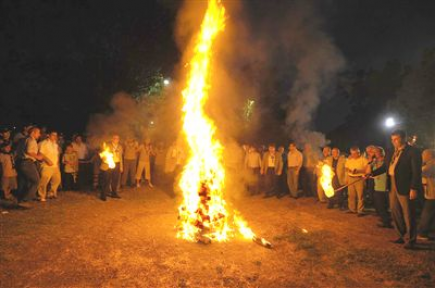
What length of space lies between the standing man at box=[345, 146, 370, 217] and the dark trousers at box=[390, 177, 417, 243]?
8.98 feet

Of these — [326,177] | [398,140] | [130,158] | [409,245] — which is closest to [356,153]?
[326,177]

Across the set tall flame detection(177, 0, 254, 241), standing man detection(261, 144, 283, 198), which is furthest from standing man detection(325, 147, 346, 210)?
tall flame detection(177, 0, 254, 241)

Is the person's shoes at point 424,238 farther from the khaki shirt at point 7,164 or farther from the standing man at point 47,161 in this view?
the khaki shirt at point 7,164

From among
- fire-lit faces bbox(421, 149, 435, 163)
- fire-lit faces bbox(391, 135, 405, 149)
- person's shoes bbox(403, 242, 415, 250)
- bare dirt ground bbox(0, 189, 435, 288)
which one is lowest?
bare dirt ground bbox(0, 189, 435, 288)

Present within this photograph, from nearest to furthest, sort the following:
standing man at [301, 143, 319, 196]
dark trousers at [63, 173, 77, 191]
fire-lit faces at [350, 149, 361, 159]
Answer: fire-lit faces at [350, 149, 361, 159] → dark trousers at [63, 173, 77, 191] → standing man at [301, 143, 319, 196]

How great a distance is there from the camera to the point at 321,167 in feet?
39.1

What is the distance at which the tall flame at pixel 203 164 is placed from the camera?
24.7 feet

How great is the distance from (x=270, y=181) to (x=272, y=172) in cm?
36

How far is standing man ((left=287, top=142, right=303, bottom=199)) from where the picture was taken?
12.7 m

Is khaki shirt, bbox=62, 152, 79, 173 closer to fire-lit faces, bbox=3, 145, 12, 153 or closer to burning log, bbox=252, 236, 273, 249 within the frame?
fire-lit faces, bbox=3, 145, 12, 153

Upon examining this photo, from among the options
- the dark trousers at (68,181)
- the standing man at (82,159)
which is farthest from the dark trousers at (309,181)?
the dark trousers at (68,181)

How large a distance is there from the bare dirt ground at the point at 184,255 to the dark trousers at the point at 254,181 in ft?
13.6

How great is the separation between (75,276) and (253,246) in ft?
11.1

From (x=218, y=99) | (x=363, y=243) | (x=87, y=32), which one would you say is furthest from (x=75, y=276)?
(x=218, y=99)
